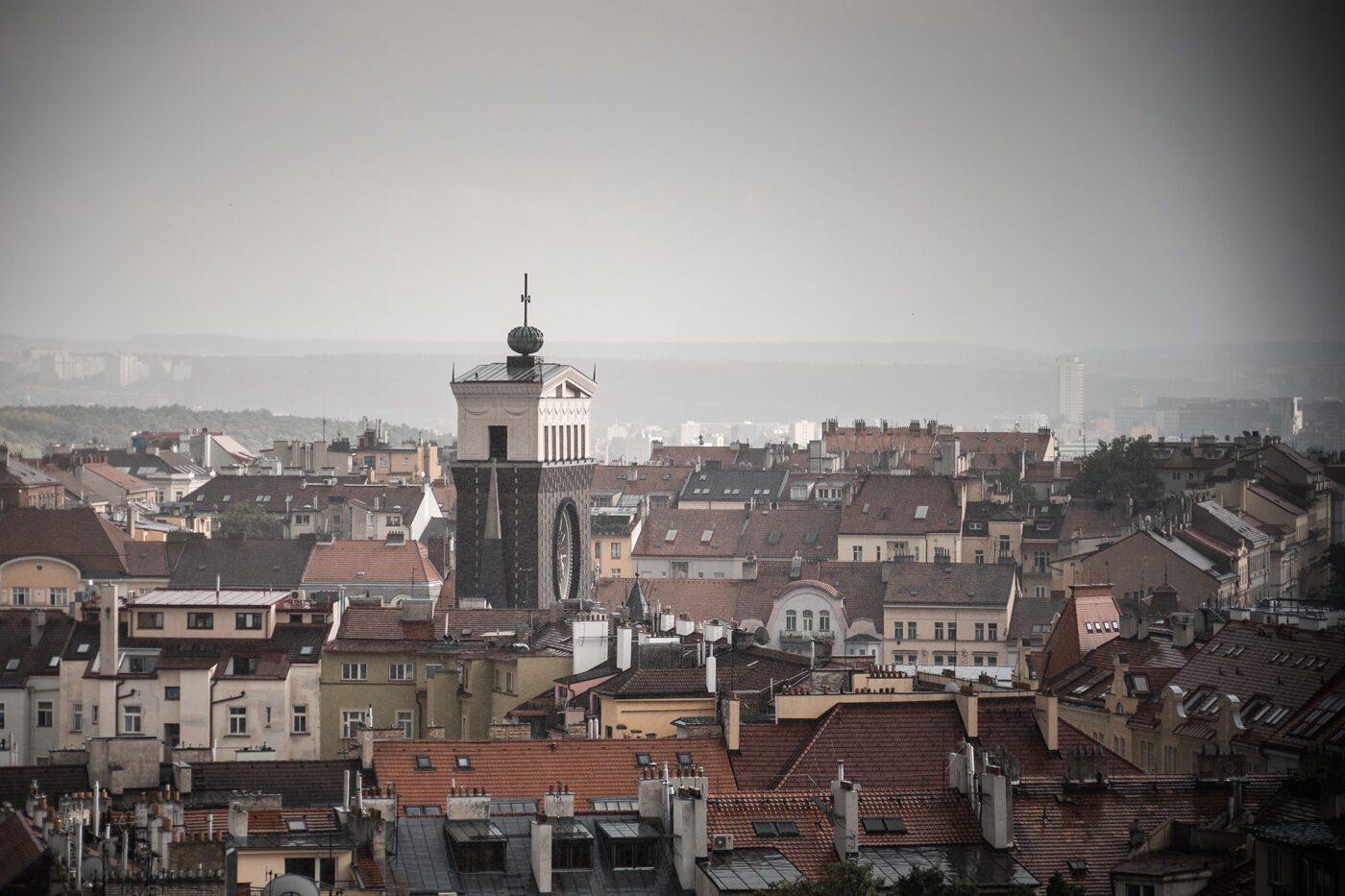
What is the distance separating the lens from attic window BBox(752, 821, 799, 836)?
3519 cm

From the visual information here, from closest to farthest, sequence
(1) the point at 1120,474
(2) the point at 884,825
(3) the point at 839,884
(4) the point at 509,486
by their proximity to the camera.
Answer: (3) the point at 839,884 → (2) the point at 884,825 → (4) the point at 509,486 → (1) the point at 1120,474

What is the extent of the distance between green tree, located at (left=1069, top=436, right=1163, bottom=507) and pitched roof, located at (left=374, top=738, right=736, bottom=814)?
9124 centimetres

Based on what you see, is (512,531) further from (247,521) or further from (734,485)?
(734,485)

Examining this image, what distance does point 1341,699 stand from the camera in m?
46.6

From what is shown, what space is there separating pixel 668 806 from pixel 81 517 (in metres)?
73.9

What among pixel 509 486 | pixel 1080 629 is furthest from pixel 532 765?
pixel 509 486

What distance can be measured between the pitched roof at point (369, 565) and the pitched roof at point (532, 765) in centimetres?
4788

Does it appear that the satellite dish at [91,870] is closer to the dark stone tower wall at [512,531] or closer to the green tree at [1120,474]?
the dark stone tower wall at [512,531]

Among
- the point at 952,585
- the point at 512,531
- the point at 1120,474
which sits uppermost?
the point at 1120,474

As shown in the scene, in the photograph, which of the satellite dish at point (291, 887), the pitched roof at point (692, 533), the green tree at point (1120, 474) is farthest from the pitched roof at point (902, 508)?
the satellite dish at point (291, 887)

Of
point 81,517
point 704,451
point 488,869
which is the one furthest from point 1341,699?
point 704,451

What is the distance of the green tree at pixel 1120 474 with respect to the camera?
13525 cm

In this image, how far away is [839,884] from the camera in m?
30.9

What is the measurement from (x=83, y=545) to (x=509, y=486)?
2790cm
